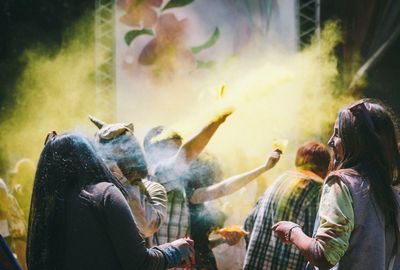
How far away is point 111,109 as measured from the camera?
24.7 ft

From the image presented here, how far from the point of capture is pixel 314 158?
185 inches

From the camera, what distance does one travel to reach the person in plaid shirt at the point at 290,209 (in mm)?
4555

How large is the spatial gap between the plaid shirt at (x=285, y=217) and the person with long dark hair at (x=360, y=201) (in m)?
1.82

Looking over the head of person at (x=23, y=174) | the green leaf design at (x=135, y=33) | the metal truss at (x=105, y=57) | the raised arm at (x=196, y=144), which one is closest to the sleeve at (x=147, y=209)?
the raised arm at (x=196, y=144)

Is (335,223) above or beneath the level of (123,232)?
beneath

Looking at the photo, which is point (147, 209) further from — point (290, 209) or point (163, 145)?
point (290, 209)

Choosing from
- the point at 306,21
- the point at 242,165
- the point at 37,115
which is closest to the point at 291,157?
the point at 242,165

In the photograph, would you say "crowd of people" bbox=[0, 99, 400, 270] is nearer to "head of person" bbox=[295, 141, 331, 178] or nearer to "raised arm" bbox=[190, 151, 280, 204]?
"raised arm" bbox=[190, 151, 280, 204]

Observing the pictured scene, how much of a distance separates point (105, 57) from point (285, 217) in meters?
3.83

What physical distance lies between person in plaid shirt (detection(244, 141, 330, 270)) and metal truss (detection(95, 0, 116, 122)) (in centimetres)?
331

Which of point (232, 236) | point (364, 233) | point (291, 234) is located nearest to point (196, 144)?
point (232, 236)

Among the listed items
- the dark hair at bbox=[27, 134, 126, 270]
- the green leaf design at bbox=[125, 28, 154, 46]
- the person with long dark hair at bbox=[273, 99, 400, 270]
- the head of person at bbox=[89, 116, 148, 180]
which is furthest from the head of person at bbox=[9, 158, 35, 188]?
the person with long dark hair at bbox=[273, 99, 400, 270]

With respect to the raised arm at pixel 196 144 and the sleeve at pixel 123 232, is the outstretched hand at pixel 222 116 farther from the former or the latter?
the sleeve at pixel 123 232

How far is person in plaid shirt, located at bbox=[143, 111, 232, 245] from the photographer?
3.74 meters
